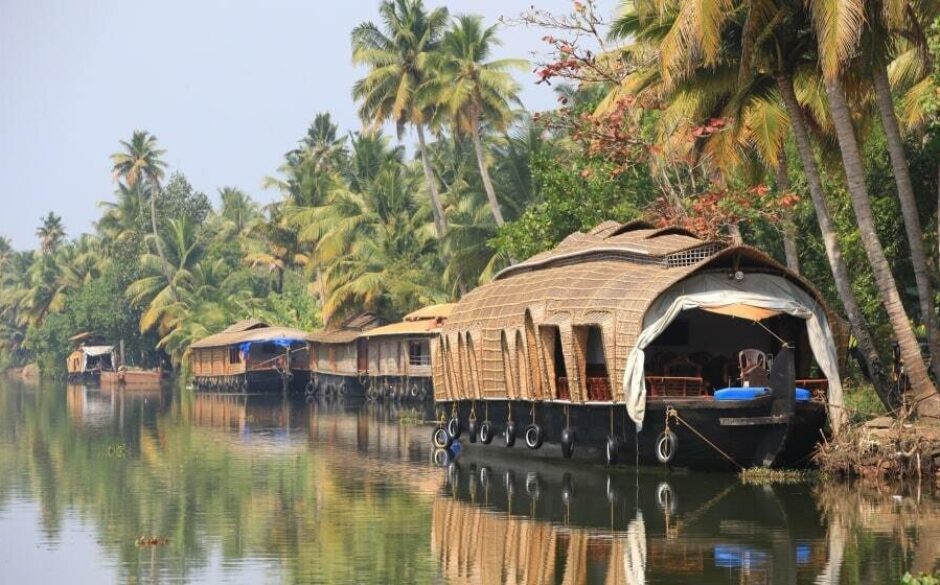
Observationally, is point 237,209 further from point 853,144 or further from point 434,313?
point 853,144

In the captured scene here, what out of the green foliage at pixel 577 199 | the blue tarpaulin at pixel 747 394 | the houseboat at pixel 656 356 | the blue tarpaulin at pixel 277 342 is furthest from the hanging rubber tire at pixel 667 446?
the blue tarpaulin at pixel 277 342

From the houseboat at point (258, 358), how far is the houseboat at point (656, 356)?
106 ft

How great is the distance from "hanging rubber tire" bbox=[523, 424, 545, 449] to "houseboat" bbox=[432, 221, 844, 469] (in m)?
0.02

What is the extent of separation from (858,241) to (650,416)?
26.1 ft

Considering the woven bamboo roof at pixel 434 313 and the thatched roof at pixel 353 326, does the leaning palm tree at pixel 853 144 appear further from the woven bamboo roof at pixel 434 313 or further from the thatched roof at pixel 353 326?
the thatched roof at pixel 353 326

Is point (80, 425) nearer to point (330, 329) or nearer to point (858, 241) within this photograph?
point (330, 329)

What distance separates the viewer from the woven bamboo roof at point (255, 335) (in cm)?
5684

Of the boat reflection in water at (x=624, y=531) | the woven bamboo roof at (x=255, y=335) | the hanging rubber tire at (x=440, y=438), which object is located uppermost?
the woven bamboo roof at (x=255, y=335)

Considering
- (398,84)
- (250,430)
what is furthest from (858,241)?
(398,84)

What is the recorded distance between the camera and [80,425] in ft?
126

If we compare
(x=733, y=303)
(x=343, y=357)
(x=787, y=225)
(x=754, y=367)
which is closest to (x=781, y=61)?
(x=733, y=303)

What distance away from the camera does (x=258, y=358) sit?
59.2m

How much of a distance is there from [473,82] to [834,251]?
23069mm

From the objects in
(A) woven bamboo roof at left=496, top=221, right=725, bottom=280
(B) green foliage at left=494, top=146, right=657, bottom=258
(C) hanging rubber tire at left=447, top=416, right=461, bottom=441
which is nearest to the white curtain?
(A) woven bamboo roof at left=496, top=221, right=725, bottom=280
